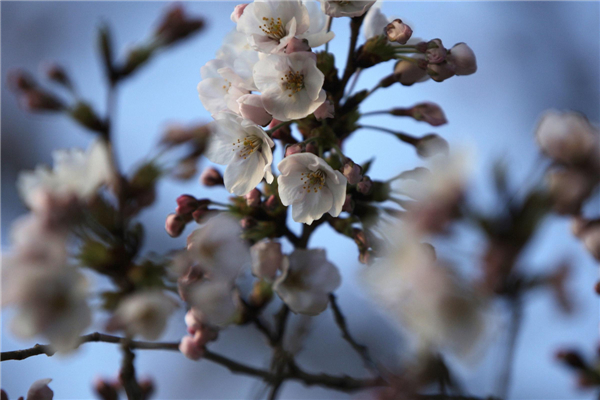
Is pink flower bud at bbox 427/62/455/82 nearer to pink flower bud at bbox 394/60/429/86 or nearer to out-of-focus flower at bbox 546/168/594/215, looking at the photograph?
pink flower bud at bbox 394/60/429/86

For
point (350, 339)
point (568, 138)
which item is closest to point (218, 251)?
point (350, 339)

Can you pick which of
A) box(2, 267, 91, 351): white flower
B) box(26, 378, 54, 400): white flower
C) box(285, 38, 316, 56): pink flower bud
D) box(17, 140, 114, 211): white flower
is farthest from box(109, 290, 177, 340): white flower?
box(285, 38, 316, 56): pink flower bud

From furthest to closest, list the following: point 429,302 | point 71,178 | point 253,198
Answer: point 253,198
point 71,178
point 429,302

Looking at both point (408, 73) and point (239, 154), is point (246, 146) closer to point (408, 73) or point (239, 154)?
point (239, 154)

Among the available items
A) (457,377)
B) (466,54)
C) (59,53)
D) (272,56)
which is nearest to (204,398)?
(457,377)

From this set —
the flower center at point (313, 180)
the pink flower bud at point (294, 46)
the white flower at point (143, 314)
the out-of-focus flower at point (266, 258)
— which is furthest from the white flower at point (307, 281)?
the pink flower bud at point (294, 46)

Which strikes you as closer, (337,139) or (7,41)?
(337,139)

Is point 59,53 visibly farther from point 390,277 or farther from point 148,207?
point 390,277
